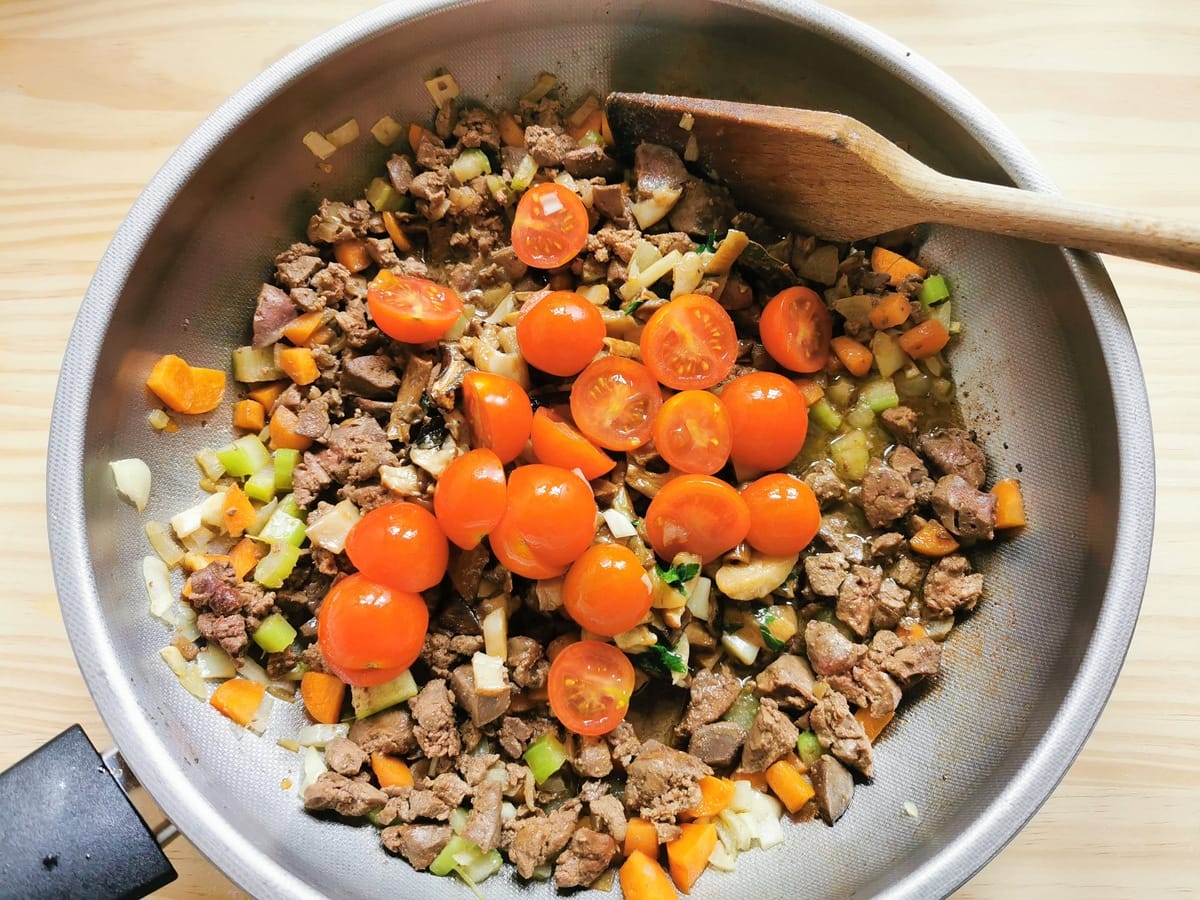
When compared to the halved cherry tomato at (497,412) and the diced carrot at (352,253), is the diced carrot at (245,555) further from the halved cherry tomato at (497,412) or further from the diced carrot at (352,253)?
the diced carrot at (352,253)

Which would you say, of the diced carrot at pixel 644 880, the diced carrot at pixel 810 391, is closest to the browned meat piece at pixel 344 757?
the diced carrot at pixel 644 880

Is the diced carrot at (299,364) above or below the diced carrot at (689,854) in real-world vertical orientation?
above

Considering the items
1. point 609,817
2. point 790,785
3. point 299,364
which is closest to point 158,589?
point 299,364

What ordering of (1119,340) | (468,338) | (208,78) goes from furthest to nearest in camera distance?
(208,78) → (468,338) → (1119,340)

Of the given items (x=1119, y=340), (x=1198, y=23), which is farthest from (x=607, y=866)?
(x=1198, y=23)

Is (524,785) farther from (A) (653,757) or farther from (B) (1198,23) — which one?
(B) (1198,23)
